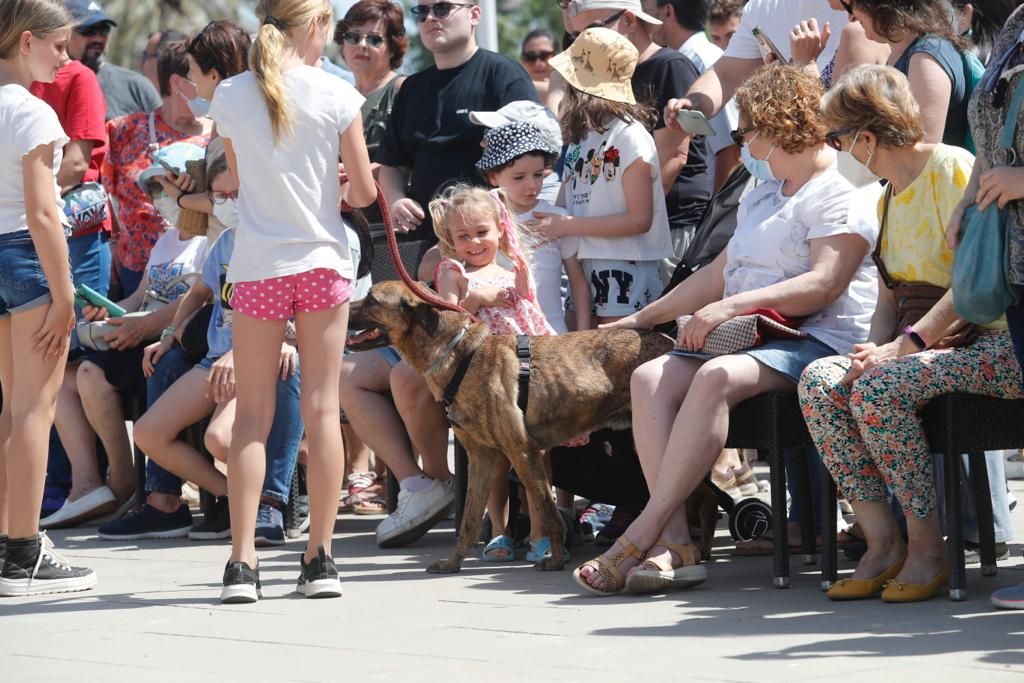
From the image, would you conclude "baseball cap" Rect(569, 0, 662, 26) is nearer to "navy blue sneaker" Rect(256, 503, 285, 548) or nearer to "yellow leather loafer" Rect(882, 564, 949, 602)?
"navy blue sneaker" Rect(256, 503, 285, 548)

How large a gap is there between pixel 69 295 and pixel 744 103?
2.55 meters

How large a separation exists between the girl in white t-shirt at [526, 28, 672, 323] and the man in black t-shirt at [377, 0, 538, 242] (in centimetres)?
73

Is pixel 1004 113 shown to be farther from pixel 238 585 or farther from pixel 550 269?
pixel 238 585

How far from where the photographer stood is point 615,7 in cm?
789

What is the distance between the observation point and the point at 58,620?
541cm

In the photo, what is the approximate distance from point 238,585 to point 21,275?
142 cm

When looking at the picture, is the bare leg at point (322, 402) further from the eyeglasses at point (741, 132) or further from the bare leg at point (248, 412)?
the eyeglasses at point (741, 132)

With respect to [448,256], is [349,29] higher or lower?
higher

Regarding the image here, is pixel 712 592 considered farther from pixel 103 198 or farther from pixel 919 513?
pixel 103 198

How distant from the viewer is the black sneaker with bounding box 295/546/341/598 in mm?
5625

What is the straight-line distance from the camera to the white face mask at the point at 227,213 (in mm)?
7355

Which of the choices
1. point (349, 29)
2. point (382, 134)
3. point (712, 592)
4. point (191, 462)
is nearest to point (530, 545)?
point (712, 592)

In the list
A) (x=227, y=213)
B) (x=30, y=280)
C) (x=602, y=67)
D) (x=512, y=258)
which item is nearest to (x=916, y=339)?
(x=512, y=258)

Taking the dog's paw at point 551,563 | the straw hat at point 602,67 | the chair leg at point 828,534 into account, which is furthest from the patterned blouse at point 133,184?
the chair leg at point 828,534
